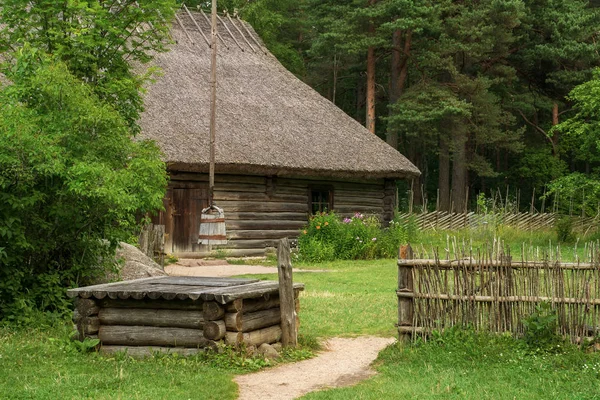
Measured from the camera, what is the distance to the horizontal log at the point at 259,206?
21.1m

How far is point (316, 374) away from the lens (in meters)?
7.88

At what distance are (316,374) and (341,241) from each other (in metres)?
13.0

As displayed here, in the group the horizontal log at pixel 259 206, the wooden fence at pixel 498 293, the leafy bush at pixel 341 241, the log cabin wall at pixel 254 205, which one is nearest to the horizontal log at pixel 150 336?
the wooden fence at pixel 498 293

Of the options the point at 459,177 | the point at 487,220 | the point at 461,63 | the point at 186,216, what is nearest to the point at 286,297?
the point at 186,216

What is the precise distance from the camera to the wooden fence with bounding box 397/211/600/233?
27569 mm

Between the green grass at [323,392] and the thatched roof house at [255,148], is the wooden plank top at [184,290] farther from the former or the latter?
the thatched roof house at [255,148]

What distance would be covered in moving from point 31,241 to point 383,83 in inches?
1382

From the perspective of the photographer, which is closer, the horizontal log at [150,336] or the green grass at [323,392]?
the green grass at [323,392]

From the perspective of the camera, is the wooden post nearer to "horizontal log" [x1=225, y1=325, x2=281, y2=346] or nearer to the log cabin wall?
"horizontal log" [x1=225, y1=325, x2=281, y2=346]

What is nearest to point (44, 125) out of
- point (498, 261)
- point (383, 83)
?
point (498, 261)

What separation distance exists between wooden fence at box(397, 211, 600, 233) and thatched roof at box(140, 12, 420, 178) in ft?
13.6

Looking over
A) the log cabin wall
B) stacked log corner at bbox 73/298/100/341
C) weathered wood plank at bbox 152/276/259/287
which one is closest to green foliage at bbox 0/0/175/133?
weathered wood plank at bbox 152/276/259/287

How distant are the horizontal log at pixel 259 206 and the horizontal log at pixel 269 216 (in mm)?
86

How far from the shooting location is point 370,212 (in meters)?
24.5
